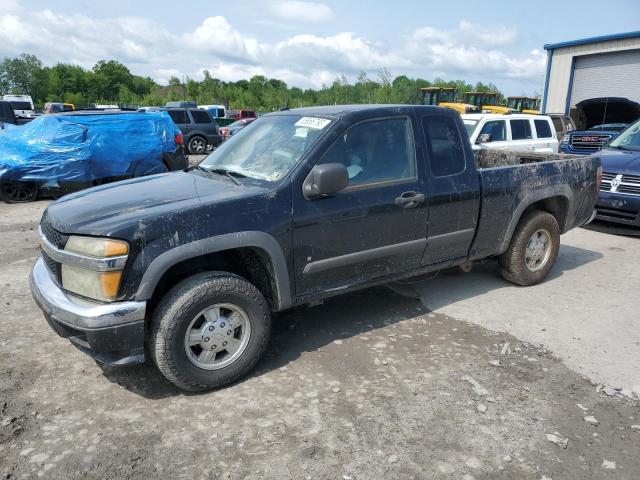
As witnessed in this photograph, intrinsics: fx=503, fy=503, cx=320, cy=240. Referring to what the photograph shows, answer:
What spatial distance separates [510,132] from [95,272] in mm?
9590

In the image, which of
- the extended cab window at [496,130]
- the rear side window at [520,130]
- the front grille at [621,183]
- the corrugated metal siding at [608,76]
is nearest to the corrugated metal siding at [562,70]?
the corrugated metal siding at [608,76]

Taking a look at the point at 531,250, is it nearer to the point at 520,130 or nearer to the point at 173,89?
the point at 520,130

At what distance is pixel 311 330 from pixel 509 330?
170 centimetres

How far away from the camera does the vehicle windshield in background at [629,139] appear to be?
27.1 feet

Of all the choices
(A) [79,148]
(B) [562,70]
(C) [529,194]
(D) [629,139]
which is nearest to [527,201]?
(C) [529,194]

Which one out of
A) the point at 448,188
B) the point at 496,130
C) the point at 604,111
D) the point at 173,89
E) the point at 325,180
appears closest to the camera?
Result: the point at 325,180

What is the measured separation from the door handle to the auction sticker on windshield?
2.65 feet

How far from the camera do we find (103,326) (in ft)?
9.68

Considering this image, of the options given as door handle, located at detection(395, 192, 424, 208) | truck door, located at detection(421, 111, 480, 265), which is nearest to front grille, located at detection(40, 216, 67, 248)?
door handle, located at detection(395, 192, 424, 208)

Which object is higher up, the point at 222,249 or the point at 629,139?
the point at 629,139

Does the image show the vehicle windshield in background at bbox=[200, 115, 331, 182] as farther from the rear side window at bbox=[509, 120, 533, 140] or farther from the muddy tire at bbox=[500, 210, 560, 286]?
the rear side window at bbox=[509, 120, 533, 140]

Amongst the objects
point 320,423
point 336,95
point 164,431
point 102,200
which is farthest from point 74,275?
point 336,95

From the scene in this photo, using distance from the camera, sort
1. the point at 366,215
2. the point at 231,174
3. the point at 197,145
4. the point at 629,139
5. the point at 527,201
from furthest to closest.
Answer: the point at 197,145, the point at 629,139, the point at 527,201, the point at 231,174, the point at 366,215

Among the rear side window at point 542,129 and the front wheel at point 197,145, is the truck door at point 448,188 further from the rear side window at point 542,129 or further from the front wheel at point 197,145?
the front wheel at point 197,145
